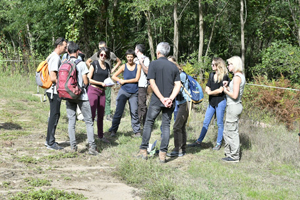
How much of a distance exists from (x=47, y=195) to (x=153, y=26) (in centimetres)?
1699

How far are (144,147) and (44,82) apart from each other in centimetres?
211

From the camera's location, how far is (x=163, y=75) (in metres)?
5.61

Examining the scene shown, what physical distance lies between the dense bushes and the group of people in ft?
12.3

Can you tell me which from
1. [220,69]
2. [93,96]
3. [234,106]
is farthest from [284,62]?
[93,96]

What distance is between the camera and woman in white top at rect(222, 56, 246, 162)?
231 inches

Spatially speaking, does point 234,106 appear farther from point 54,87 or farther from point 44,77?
point 44,77

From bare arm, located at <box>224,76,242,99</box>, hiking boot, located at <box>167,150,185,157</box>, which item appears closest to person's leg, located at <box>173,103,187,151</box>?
hiking boot, located at <box>167,150,185,157</box>

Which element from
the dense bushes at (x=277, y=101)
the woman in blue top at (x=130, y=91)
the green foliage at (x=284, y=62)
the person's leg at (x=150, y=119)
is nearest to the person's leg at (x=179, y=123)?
the person's leg at (x=150, y=119)

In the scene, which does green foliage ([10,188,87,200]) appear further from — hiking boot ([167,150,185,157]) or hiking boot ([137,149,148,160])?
hiking boot ([167,150,185,157])

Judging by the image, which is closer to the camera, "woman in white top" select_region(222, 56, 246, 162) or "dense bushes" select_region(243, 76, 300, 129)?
"woman in white top" select_region(222, 56, 246, 162)

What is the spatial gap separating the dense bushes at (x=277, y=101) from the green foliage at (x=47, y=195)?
7213 mm

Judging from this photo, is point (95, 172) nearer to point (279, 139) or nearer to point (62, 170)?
point (62, 170)

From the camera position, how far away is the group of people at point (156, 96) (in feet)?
18.5

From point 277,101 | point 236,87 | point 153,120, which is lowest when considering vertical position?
point 277,101
